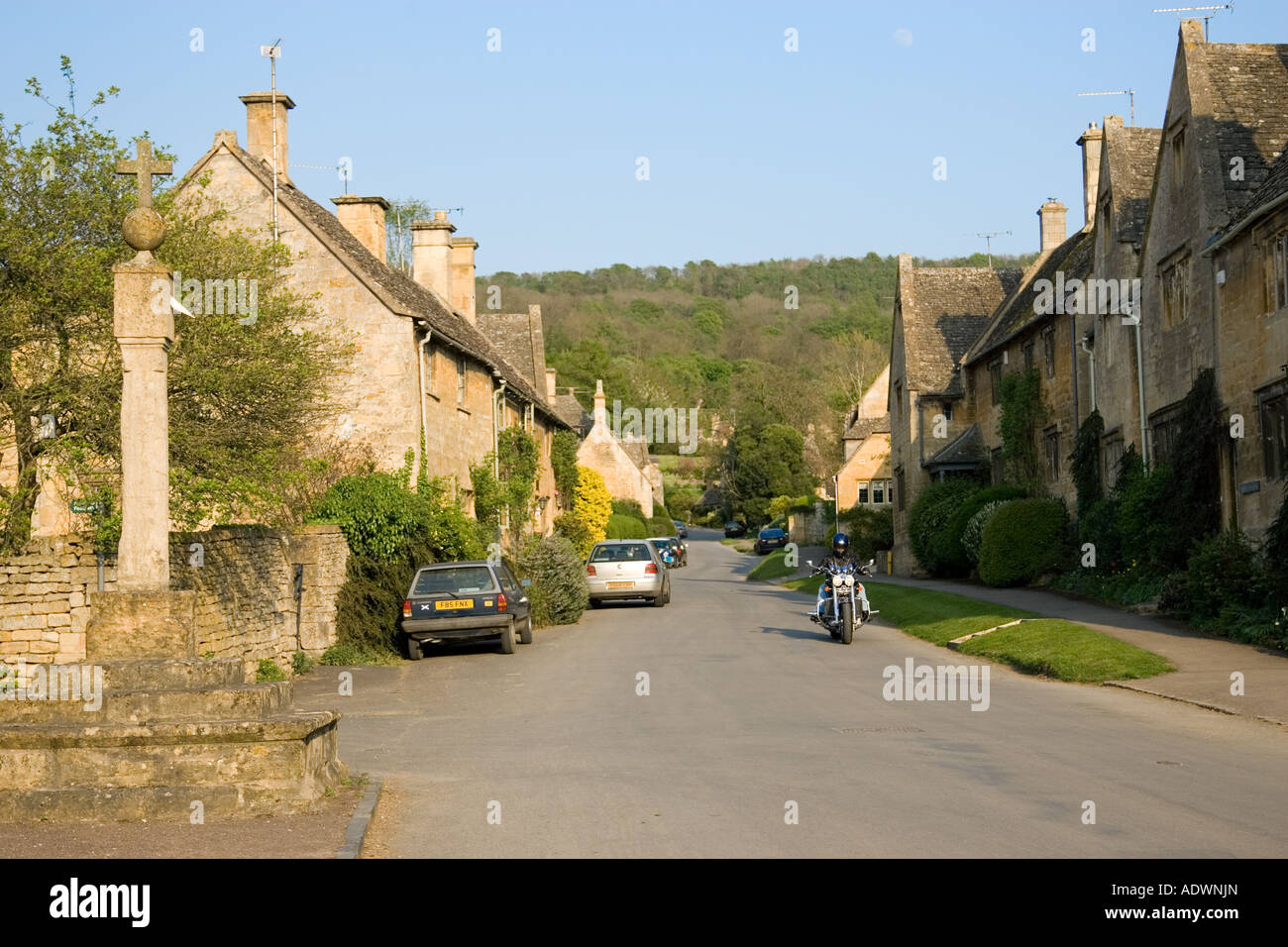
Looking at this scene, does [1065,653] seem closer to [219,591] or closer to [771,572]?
[219,591]

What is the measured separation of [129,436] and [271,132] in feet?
72.7

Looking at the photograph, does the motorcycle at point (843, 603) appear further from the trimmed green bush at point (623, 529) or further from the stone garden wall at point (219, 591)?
the trimmed green bush at point (623, 529)

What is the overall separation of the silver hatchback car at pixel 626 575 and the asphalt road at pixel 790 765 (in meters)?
13.5

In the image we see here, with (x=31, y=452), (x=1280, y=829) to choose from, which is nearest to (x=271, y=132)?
(x=31, y=452)

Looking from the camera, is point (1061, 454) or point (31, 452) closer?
point (31, 452)

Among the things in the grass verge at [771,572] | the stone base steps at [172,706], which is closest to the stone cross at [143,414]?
the stone base steps at [172,706]

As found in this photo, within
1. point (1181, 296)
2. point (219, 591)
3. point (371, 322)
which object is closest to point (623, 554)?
point (371, 322)

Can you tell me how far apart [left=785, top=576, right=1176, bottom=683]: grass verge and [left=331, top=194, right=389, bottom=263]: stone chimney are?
15.5 metres

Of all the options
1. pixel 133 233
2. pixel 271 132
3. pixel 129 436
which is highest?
pixel 271 132

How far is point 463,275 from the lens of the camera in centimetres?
4244

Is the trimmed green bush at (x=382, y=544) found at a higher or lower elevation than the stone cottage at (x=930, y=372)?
lower

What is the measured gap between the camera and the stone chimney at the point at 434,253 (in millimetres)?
→ 38719
